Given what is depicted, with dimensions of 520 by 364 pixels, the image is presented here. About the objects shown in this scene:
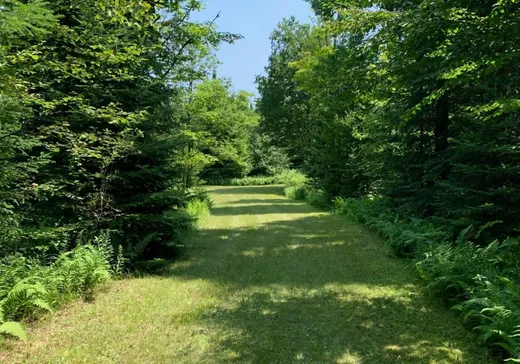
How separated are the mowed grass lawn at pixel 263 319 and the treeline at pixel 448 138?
531mm

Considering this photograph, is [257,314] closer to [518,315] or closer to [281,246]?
[518,315]

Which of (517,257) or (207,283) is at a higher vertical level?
(517,257)

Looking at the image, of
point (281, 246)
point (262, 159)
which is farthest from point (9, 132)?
point (262, 159)

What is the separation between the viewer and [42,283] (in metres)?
5.09

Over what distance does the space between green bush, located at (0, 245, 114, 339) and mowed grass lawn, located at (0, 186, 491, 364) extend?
0.23 metres

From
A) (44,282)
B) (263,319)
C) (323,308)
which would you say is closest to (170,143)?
(44,282)

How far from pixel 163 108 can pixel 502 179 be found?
671 centimetres

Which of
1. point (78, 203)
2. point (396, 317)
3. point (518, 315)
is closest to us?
point (518, 315)

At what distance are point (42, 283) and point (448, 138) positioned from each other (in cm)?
771

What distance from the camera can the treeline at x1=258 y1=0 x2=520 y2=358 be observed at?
4.38 metres

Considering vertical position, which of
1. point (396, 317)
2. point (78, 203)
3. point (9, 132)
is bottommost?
point (396, 317)

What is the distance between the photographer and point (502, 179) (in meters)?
7.26

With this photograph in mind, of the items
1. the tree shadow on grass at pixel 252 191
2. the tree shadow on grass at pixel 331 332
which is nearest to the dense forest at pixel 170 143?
the tree shadow on grass at pixel 331 332

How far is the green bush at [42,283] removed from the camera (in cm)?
465
